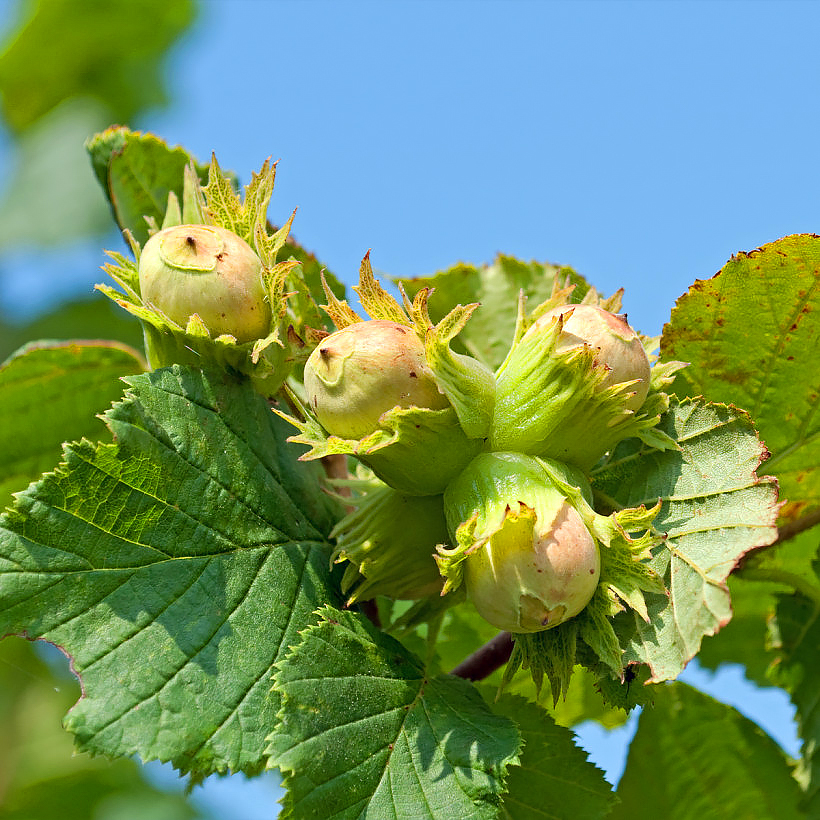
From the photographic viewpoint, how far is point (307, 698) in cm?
134

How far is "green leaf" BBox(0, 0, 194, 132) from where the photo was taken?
16.3 feet

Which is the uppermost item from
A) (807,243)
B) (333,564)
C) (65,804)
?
(807,243)

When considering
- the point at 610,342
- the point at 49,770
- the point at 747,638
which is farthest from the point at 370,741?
the point at 49,770

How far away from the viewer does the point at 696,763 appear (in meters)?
2.23

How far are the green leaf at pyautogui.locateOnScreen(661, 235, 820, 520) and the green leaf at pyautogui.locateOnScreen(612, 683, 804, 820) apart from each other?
2.39 ft

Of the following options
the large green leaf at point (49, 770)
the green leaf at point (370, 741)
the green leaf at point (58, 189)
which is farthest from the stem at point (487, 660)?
the green leaf at point (58, 189)

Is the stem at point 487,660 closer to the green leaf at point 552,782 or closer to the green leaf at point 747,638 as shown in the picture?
the green leaf at point 552,782

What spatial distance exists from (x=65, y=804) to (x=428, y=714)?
2.32m

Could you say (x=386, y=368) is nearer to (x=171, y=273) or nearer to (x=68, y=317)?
(x=171, y=273)

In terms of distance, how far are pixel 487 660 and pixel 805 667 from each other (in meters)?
0.81

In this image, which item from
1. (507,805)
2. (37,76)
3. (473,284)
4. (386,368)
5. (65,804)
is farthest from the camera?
(37,76)

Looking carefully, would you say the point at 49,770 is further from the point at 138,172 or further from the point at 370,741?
the point at 370,741

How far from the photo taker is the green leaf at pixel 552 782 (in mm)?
1593

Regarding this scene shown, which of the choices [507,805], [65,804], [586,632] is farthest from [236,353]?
[65,804]
